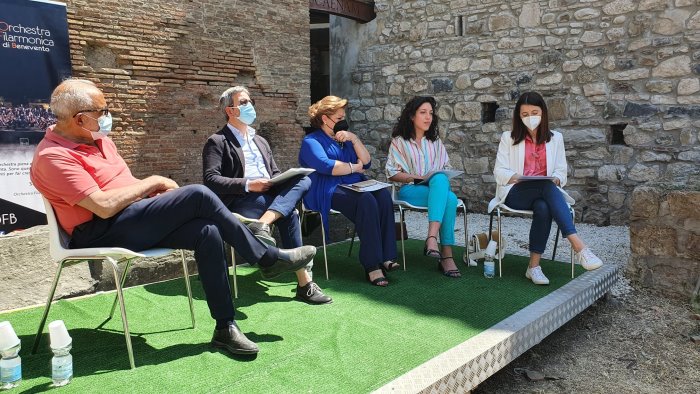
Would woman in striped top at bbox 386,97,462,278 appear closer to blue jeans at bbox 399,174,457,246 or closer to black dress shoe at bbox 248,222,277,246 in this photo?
blue jeans at bbox 399,174,457,246

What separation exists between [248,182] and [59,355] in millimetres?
1520

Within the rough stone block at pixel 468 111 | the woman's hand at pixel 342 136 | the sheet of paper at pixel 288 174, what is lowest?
the sheet of paper at pixel 288 174

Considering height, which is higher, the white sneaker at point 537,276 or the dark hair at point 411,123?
the dark hair at point 411,123

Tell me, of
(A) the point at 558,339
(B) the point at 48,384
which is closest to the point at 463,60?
(A) the point at 558,339

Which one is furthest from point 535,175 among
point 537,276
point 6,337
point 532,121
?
point 6,337

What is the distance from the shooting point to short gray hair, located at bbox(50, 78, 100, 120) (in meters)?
2.40

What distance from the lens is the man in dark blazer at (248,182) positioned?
330 centimetres

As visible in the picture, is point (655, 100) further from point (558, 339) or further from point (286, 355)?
point (286, 355)

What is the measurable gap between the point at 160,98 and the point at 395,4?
3.80 m

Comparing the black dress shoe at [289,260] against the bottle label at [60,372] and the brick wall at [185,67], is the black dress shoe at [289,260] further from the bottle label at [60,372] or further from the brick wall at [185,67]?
the brick wall at [185,67]

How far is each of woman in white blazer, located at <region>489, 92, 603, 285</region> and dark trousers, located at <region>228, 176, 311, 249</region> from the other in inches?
59.8

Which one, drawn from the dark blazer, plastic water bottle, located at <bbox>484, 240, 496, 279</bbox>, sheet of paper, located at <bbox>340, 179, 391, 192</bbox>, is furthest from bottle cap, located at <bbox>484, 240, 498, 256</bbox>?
the dark blazer

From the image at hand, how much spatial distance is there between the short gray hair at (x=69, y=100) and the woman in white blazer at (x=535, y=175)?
2.76m

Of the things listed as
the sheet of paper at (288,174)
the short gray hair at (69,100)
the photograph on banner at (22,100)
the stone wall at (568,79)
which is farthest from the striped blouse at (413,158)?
the photograph on banner at (22,100)
